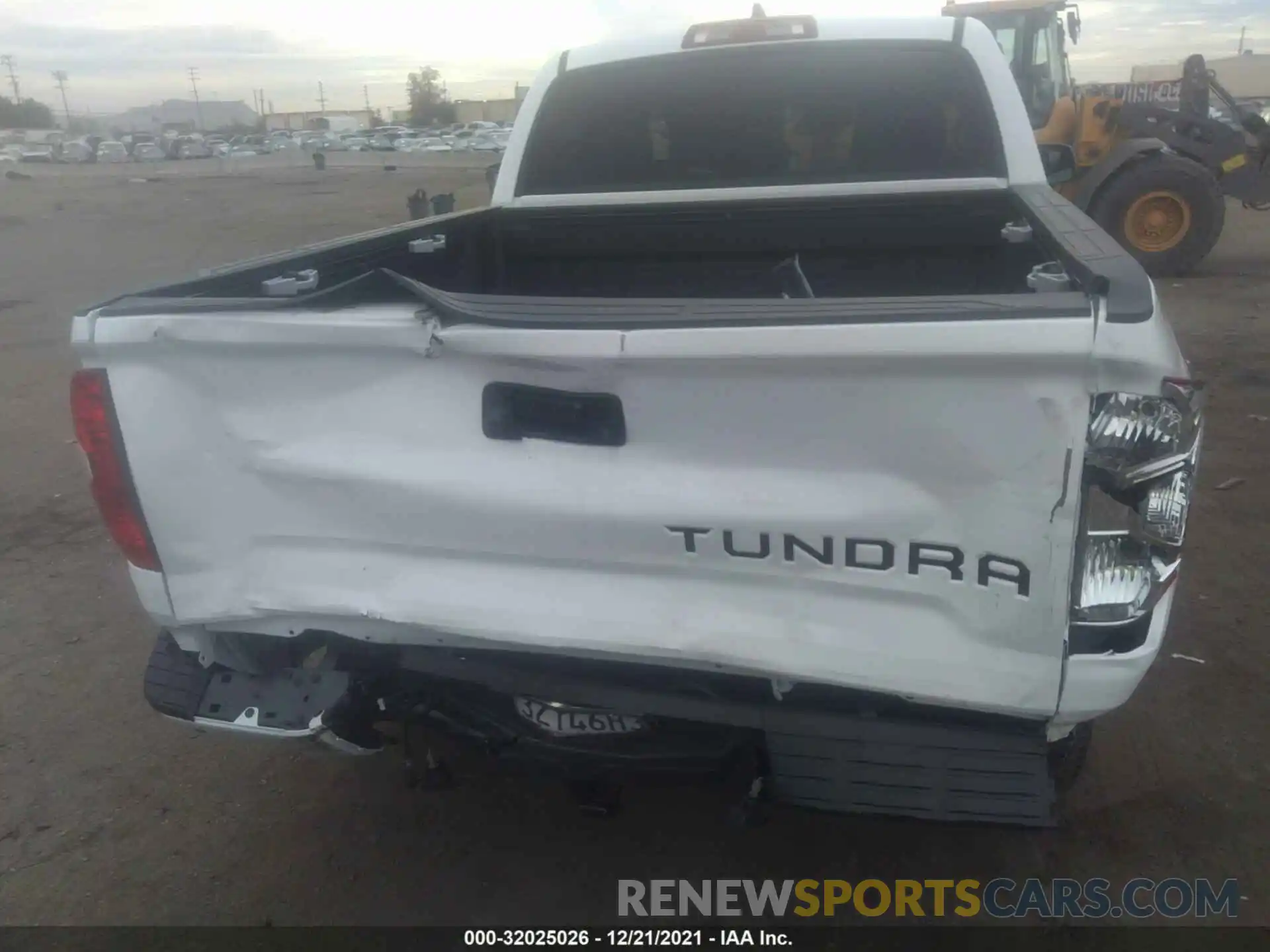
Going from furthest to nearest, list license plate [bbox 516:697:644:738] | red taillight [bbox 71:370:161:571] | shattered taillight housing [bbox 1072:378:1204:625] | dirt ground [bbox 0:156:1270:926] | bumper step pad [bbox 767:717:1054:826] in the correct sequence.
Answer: dirt ground [bbox 0:156:1270:926] < license plate [bbox 516:697:644:738] < red taillight [bbox 71:370:161:571] < bumper step pad [bbox 767:717:1054:826] < shattered taillight housing [bbox 1072:378:1204:625]

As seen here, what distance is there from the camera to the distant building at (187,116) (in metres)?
106

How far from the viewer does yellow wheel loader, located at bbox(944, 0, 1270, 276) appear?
11180mm

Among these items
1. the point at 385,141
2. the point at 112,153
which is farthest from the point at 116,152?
the point at 385,141

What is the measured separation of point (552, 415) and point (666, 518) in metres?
0.31

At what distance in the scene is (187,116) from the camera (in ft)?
374

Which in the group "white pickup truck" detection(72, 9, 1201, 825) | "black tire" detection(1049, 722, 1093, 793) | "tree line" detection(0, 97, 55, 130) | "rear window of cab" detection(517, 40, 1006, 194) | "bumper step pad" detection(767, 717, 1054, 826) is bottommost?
"black tire" detection(1049, 722, 1093, 793)

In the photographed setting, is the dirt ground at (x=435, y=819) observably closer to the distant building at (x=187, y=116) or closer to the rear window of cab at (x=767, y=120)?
the rear window of cab at (x=767, y=120)

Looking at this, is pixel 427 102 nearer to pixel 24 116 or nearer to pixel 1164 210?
pixel 24 116

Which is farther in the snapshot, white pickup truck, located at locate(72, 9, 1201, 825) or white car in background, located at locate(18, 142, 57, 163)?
white car in background, located at locate(18, 142, 57, 163)

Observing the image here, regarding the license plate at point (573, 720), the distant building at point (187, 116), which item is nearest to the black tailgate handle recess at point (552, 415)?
the license plate at point (573, 720)

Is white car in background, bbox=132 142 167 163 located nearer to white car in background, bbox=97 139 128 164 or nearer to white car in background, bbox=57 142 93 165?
white car in background, bbox=97 139 128 164

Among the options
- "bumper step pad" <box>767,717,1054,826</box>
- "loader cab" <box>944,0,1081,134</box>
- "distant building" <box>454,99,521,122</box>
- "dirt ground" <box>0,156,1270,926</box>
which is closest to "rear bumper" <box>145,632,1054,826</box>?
"bumper step pad" <box>767,717,1054,826</box>

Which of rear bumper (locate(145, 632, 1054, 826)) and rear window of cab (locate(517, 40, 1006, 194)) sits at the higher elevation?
rear window of cab (locate(517, 40, 1006, 194))

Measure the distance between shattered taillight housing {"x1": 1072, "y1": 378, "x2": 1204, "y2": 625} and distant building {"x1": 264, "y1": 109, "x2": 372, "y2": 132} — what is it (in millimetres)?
96862
